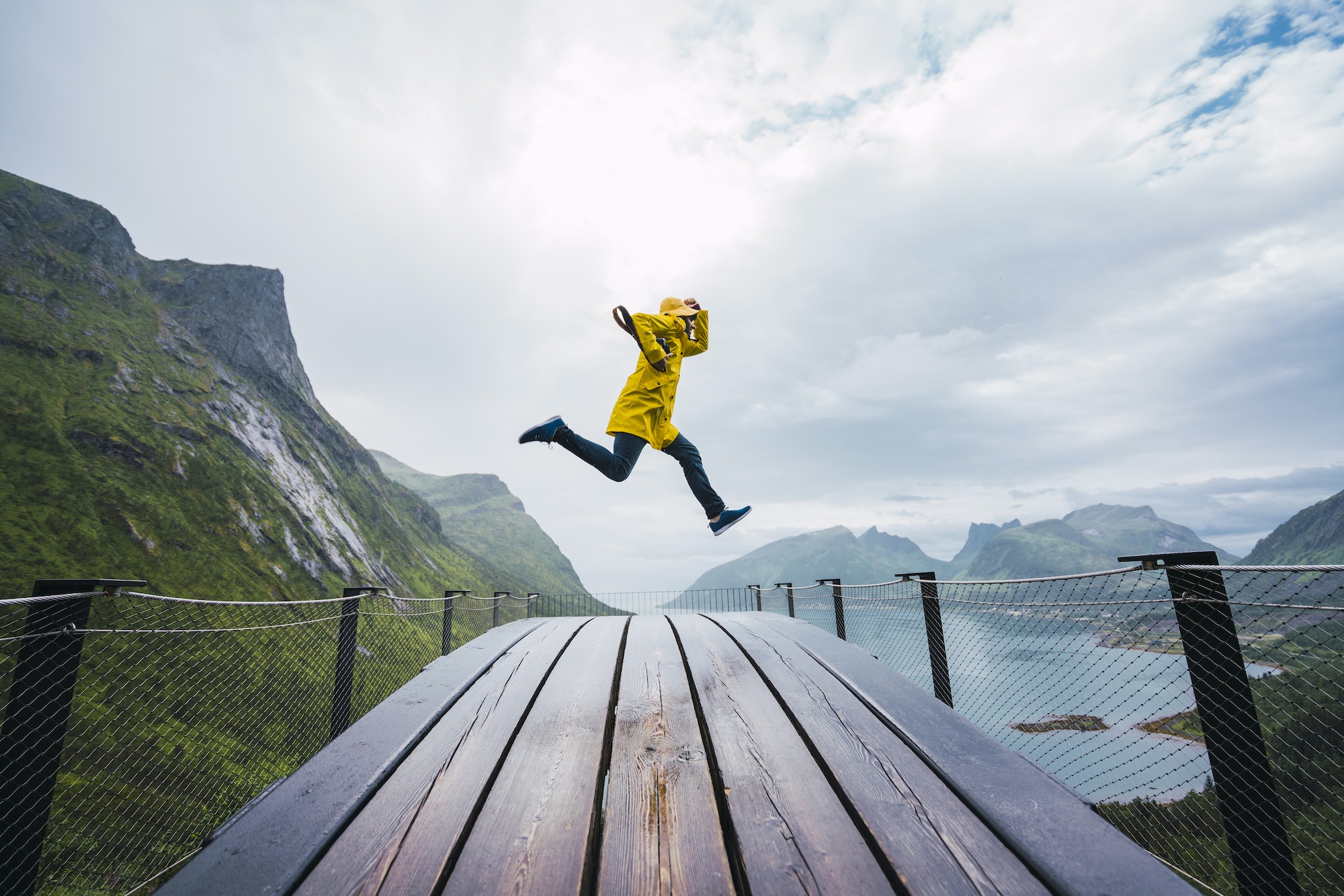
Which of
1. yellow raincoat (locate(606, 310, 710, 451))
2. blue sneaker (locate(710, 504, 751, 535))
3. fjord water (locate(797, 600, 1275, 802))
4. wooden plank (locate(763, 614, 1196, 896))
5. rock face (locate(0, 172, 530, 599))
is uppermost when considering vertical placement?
rock face (locate(0, 172, 530, 599))

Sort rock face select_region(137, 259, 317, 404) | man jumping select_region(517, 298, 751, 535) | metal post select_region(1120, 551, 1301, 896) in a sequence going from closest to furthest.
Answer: metal post select_region(1120, 551, 1301, 896), man jumping select_region(517, 298, 751, 535), rock face select_region(137, 259, 317, 404)

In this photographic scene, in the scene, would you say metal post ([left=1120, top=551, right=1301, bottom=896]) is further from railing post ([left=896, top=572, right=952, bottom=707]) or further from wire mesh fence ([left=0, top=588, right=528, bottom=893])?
wire mesh fence ([left=0, top=588, right=528, bottom=893])

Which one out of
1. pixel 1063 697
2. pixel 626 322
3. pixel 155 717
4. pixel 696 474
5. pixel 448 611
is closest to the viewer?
pixel 626 322

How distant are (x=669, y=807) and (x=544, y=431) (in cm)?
348

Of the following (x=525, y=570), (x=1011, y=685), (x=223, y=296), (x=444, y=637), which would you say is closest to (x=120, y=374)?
(x=223, y=296)

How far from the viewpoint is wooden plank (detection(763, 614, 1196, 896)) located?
1.23 metres

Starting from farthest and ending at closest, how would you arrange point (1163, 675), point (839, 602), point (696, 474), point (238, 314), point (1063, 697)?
point (1063, 697)
point (238, 314)
point (1163, 675)
point (839, 602)
point (696, 474)

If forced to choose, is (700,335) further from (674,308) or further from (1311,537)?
(1311,537)

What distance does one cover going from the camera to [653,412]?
4.54 m

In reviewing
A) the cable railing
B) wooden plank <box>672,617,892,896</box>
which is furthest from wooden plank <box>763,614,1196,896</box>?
the cable railing

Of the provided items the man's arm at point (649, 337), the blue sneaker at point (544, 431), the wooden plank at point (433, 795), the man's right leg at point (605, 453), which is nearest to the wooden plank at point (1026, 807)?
the wooden plank at point (433, 795)

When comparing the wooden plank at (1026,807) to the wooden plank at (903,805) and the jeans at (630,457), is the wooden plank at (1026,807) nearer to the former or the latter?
the wooden plank at (903,805)

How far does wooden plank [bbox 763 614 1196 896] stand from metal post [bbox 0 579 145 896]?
3157mm

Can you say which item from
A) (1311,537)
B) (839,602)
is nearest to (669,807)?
(839,602)
